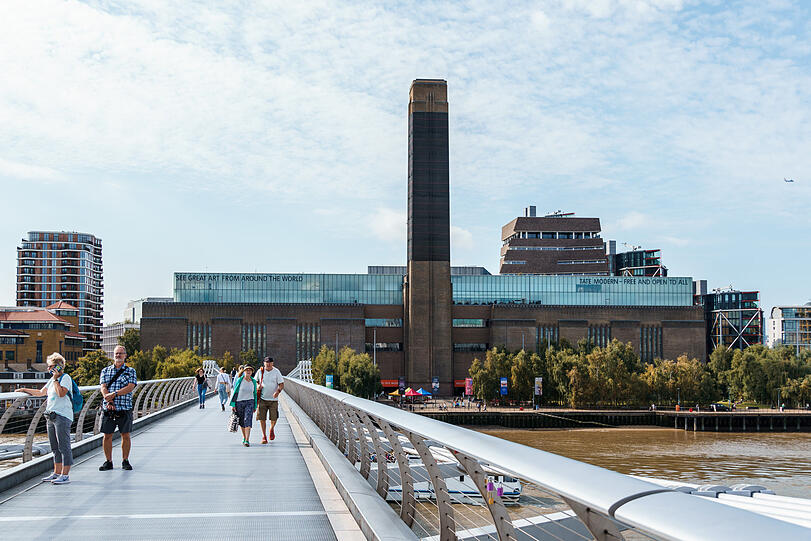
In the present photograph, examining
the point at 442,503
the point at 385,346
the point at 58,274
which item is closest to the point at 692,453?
the point at 385,346

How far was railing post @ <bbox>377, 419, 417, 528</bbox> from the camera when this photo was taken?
625 centimetres

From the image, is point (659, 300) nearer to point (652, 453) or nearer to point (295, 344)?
point (295, 344)

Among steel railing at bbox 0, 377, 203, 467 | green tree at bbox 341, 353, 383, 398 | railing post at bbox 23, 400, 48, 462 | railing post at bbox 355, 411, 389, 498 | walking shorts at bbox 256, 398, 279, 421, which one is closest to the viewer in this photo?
railing post at bbox 355, 411, 389, 498

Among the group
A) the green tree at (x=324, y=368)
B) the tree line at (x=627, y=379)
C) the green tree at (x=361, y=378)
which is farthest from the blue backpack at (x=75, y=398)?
the tree line at (x=627, y=379)

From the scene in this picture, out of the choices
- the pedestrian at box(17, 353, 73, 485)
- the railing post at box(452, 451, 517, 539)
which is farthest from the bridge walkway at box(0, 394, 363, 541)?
the railing post at box(452, 451, 517, 539)

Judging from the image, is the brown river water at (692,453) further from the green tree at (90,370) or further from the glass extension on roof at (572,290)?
the green tree at (90,370)

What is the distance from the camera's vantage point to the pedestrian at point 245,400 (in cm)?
1514

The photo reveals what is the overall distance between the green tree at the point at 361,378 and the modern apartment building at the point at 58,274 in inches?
3323

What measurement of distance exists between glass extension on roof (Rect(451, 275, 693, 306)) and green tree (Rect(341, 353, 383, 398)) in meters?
24.4

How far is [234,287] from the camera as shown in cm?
11244

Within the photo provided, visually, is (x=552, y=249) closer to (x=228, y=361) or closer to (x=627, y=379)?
(x=627, y=379)

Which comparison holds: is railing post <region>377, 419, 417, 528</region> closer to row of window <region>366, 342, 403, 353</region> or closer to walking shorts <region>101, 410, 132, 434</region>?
walking shorts <region>101, 410, 132, 434</region>

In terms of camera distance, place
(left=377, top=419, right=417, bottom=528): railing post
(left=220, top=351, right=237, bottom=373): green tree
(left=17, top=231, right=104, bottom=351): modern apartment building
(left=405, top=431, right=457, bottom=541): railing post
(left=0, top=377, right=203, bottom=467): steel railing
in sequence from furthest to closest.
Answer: (left=17, top=231, right=104, bottom=351): modern apartment building, (left=220, top=351, right=237, bottom=373): green tree, (left=0, top=377, right=203, bottom=467): steel railing, (left=377, top=419, right=417, bottom=528): railing post, (left=405, top=431, right=457, bottom=541): railing post

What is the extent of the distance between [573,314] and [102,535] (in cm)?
10844
